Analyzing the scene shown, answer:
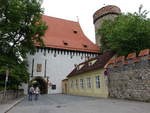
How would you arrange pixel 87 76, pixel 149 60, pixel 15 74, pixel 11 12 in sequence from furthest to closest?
1. pixel 87 76
2. pixel 11 12
3. pixel 15 74
4. pixel 149 60

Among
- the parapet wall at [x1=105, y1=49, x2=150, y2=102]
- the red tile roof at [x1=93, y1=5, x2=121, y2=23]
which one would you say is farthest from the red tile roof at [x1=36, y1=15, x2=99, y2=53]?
the parapet wall at [x1=105, y1=49, x2=150, y2=102]

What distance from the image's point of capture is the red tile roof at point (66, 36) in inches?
1284

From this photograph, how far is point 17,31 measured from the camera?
1920cm

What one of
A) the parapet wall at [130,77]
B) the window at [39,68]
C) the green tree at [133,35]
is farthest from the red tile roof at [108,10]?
the parapet wall at [130,77]

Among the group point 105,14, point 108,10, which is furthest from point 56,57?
point 108,10

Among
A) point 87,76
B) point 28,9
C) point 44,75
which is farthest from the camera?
point 44,75

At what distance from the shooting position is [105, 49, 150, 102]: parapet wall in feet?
38.0

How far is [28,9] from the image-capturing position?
19281mm

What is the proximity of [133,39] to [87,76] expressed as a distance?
8.75 metres

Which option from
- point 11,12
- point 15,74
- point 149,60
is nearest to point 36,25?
point 11,12

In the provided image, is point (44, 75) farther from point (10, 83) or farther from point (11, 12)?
point (11, 12)

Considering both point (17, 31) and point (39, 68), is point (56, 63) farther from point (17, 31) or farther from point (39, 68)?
point (17, 31)

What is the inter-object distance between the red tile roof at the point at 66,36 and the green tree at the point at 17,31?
413 inches

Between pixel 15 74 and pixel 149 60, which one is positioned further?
pixel 15 74
